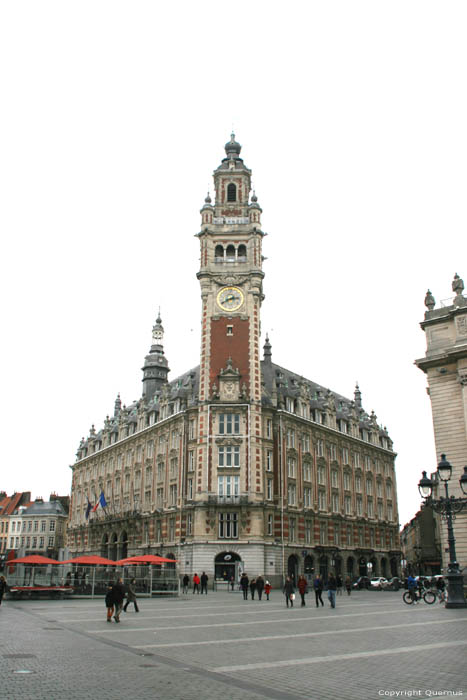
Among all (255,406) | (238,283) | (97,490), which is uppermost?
(238,283)

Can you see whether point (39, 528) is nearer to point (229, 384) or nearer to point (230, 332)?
point (229, 384)

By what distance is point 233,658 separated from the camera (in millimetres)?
14742

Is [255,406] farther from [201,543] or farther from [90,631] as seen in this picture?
[90,631]

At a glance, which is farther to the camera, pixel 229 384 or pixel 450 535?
pixel 229 384

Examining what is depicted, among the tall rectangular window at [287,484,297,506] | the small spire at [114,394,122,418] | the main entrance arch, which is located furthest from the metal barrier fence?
the small spire at [114,394,122,418]

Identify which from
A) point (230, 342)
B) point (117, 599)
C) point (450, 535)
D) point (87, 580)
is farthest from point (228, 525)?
point (117, 599)

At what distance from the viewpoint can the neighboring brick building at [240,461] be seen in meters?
60.6

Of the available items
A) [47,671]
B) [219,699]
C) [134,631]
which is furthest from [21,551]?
[219,699]

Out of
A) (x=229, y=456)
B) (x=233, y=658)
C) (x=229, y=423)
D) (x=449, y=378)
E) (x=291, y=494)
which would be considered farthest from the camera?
(x=291, y=494)

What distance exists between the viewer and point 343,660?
14227 millimetres

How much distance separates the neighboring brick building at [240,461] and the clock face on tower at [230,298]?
11 centimetres

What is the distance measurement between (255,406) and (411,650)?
47.6 meters

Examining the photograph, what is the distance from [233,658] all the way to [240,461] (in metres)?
46.9

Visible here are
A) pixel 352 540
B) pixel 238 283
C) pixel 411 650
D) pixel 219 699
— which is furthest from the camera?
pixel 352 540
